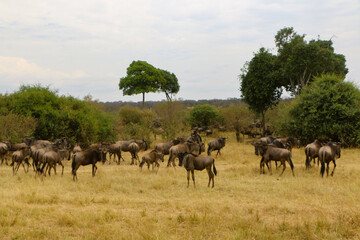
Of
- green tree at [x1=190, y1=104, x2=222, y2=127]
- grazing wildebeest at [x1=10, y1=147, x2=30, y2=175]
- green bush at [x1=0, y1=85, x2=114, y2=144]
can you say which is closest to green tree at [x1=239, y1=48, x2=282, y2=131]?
green tree at [x1=190, y1=104, x2=222, y2=127]

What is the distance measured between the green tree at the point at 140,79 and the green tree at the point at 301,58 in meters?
25.4

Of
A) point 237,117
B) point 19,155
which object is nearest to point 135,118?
point 237,117

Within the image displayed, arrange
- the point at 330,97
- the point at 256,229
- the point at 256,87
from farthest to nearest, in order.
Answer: the point at 256,87 → the point at 330,97 → the point at 256,229

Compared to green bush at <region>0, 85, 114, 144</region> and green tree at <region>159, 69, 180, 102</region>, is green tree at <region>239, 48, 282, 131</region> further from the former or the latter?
green tree at <region>159, 69, 180, 102</region>

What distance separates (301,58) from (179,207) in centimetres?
2703

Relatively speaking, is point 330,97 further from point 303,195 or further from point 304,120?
point 303,195

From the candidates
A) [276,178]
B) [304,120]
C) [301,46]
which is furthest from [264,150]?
[301,46]

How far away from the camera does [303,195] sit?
10484 mm

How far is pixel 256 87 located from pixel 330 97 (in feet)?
29.0

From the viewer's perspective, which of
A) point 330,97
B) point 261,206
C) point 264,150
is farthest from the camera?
point 330,97

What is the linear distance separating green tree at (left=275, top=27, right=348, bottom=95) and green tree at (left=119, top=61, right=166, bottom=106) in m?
25.4

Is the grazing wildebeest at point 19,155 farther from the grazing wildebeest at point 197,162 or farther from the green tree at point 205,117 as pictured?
the green tree at point 205,117

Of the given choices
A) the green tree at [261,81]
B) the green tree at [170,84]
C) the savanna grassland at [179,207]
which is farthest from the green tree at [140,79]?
the savanna grassland at [179,207]

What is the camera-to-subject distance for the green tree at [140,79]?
177ft
